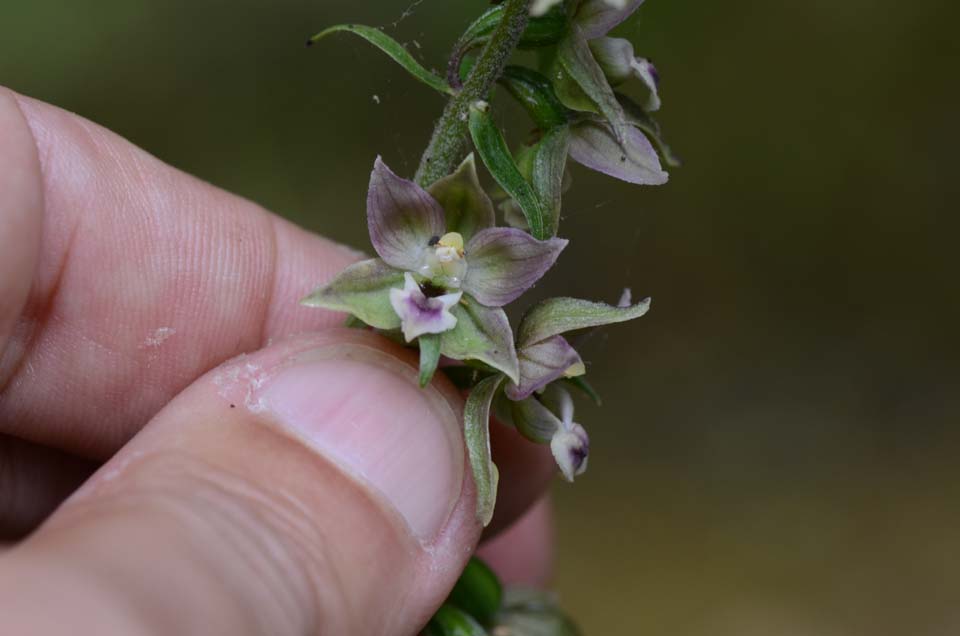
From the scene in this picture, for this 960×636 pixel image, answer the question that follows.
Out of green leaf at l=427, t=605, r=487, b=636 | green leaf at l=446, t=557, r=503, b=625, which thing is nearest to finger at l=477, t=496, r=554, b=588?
green leaf at l=446, t=557, r=503, b=625

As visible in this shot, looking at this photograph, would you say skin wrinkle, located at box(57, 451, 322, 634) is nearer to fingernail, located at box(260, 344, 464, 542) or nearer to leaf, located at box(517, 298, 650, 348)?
fingernail, located at box(260, 344, 464, 542)

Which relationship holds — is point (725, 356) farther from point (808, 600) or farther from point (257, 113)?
point (257, 113)

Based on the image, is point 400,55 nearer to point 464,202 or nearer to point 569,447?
point 464,202

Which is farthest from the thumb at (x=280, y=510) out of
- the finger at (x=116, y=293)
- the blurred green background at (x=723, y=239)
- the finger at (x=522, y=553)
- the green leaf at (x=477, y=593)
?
the blurred green background at (x=723, y=239)

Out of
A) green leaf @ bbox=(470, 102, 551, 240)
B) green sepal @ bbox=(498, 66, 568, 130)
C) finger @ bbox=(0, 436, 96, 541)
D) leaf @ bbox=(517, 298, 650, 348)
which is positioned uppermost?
green sepal @ bbox=(498, 66, 568, 130)

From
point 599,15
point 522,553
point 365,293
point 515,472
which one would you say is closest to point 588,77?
point 599,15

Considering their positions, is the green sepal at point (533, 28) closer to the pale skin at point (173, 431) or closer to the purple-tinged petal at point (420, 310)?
the purple-tinged petal at point (420, 310)

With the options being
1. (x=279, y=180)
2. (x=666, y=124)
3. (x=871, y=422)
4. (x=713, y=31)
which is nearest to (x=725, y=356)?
(x=871, y=422)
